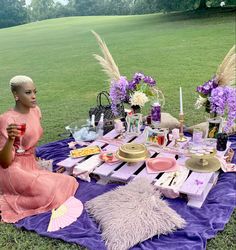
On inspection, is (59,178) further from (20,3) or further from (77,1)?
(77,1)

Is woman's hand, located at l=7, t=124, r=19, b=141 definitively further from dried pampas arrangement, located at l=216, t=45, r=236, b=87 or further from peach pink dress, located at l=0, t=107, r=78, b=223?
dried pampas arrangement, located at l=216, t=45, r=236, b=87

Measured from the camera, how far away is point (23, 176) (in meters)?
3.76

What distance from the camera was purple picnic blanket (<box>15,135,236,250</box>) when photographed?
3176mm

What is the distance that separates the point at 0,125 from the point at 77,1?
65398 millimetres

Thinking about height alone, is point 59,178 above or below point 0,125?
below

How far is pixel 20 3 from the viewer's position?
59.0 meters

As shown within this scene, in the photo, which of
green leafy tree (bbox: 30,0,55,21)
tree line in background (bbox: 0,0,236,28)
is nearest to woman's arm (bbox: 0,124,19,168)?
tree line in background (bbox: 0,0,236,28)

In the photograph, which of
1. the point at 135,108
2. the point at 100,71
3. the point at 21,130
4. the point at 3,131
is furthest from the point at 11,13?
the point at 21,130

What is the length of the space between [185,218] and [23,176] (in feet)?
5.68

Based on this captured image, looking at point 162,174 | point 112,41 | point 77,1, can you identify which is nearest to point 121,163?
point 162,174

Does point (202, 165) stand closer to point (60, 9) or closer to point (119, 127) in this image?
point (119, 127)

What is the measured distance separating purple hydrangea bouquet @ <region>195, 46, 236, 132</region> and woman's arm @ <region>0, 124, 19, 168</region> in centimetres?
232

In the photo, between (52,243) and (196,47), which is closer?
(52,243)

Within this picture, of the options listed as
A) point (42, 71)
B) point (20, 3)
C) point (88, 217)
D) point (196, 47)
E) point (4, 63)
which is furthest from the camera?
point (20, 3)
